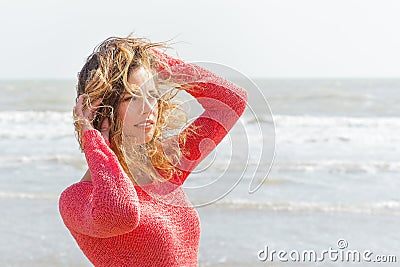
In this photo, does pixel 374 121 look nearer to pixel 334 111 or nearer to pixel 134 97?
pixel 334 111

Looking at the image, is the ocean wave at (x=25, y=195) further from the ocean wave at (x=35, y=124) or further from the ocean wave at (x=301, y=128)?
the ocean wave at (x=35, y=124)

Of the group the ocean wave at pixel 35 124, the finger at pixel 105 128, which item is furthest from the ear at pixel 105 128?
the ocean wave at pixel 35 124

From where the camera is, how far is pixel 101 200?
1512 millimetres

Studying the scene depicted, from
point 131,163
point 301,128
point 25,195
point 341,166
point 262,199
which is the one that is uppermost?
point 131,163

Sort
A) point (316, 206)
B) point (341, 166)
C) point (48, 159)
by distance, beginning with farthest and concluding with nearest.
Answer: point (48, 159), point (341, 166), point (316, 206)

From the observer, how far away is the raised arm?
1511 mm

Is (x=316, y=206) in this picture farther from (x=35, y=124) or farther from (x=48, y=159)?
(x=35, y=124)

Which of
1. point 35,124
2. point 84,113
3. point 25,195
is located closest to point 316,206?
point 25,195

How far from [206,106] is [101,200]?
0.59 meters

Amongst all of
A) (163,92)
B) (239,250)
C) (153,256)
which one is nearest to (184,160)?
(163,92)

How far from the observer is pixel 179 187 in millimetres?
1850

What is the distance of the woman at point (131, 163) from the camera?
5.08ft

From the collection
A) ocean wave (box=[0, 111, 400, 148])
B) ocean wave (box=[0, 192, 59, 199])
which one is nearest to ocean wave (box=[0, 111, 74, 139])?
ocean wave (box=[0, 111, 400, 148])

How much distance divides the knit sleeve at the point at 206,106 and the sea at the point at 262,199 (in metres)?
0.05
